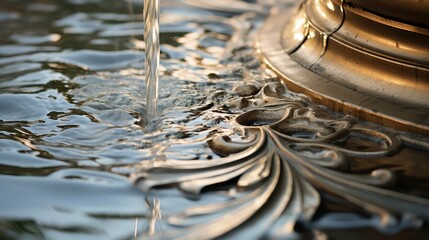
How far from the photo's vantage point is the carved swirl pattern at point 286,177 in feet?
2.82

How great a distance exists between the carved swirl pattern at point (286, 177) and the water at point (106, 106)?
0.02 meters

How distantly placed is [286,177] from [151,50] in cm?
44

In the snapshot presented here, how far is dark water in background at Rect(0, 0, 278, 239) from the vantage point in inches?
35.8

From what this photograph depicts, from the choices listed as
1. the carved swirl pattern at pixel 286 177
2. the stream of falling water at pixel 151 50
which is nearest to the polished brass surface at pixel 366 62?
the carved swirl pattern at pixel 286 177

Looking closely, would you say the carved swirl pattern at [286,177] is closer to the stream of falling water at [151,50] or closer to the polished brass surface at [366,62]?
the polished brass surface at [366,62]

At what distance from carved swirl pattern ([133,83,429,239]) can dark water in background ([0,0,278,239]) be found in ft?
0.10

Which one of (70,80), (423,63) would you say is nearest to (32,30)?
(70,80)

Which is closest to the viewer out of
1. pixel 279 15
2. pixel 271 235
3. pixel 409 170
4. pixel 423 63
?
pixel 271 235

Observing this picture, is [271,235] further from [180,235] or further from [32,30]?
[32,30]

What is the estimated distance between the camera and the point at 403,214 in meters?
0.87

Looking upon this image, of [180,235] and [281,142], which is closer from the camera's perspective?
[180,235]

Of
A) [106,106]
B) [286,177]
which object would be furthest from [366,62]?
[106,106]

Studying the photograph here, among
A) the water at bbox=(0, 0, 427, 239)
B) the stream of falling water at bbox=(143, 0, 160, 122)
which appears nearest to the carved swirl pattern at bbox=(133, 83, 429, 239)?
the water at bbox=(0, 0, 427, 239)

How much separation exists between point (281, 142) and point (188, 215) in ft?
0.70
